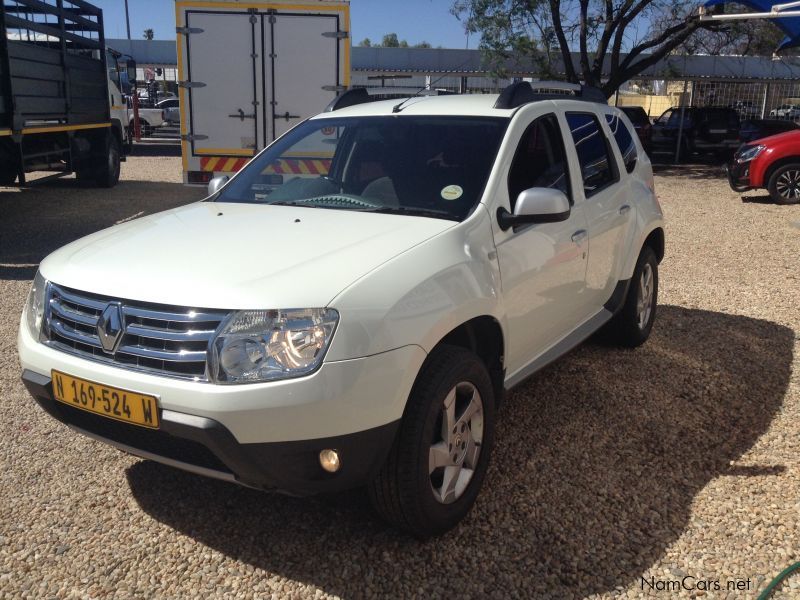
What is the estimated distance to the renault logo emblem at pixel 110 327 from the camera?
267 centimetres

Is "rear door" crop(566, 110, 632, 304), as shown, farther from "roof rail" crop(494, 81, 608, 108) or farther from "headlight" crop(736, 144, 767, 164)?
"headlight" crop(736, 144, 767, 164)

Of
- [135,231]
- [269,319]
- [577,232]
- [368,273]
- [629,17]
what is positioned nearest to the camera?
[269,319]

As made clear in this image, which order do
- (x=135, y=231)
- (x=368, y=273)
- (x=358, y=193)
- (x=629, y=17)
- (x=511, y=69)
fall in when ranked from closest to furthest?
(x=368, y=273) → (x=135, y=231) → (x=358, y=193) → (x=629, y=17) → (x=511, y=69)

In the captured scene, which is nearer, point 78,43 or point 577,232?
point 577,232

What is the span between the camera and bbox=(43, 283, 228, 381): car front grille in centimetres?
253

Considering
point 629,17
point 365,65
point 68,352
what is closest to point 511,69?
point 629,17

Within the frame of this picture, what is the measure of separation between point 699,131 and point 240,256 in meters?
22.6

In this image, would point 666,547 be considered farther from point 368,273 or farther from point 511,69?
point 511,69

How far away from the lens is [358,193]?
3.74 meters

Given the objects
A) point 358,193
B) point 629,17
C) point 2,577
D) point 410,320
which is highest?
point 629,17

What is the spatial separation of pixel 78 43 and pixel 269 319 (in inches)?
476

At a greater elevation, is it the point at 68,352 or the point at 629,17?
the point at 629,17

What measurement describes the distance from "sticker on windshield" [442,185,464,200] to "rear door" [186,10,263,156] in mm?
6846

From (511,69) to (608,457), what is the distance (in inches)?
980
